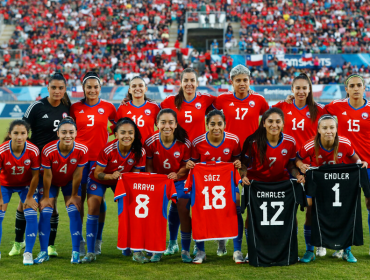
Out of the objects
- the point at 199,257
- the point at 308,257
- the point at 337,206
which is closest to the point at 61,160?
the point at 199,257

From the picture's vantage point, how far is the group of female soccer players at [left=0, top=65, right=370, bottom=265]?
17.9 ft

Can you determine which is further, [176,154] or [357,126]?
[357,126]

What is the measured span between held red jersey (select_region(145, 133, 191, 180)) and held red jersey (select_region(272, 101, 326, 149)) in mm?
1395

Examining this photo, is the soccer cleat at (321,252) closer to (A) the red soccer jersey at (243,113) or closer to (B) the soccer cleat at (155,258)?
(A) the red soccer jersey at (243,113)

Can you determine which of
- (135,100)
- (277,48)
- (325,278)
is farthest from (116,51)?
(325,278)

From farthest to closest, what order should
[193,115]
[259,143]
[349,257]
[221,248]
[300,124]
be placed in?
[193,115]
[300,124]
[221,248]
[259,143]
[349,257]

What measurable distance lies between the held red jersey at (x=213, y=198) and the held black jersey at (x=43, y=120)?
6.55ft

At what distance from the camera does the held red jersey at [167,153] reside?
18.7ft

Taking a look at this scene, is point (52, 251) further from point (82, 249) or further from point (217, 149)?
point (217, 149)

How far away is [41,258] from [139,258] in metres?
1.18

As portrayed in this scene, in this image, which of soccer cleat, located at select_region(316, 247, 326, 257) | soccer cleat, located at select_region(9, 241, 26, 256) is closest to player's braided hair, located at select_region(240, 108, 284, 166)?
soccer cleat, located at select_region(316, 247, 326, 257)

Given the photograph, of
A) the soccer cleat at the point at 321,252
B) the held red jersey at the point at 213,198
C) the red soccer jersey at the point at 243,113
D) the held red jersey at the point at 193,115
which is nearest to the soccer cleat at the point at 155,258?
the held red jersey at the point at 213,198

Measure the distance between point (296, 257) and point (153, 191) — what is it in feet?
6.13

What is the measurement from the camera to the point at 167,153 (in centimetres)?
571
